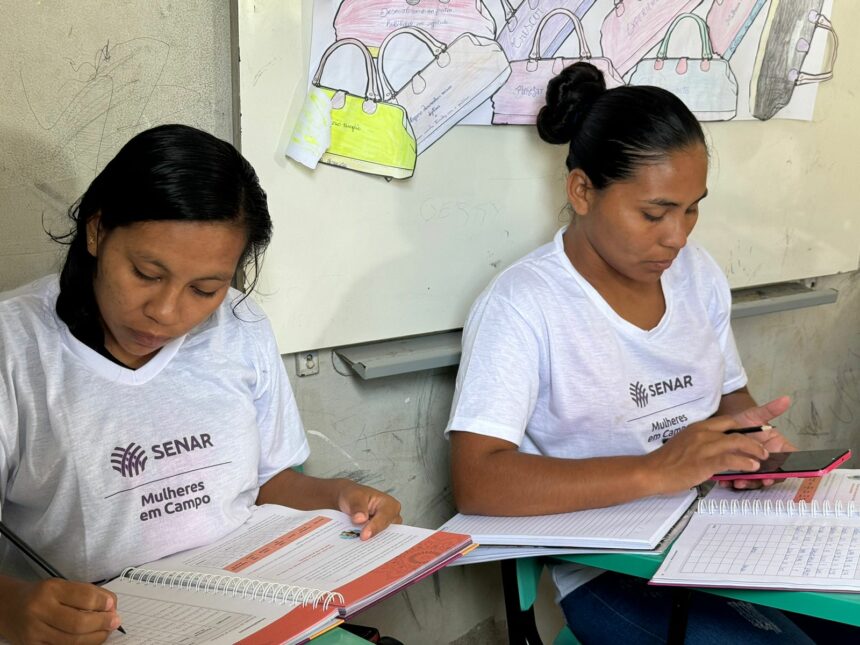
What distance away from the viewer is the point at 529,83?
1.78 meters

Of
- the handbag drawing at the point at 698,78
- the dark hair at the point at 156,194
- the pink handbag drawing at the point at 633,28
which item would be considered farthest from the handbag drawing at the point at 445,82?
the dark hair at the point at 156,194

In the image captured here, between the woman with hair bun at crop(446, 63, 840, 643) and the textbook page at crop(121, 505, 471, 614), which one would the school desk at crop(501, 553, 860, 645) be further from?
the textbook page at crop(121, 505, 471, 614)

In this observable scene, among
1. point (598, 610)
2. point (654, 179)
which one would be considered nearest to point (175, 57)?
point (654, 179)

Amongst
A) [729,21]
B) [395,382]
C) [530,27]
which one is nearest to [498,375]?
[395,382]

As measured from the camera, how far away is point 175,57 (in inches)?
56.6

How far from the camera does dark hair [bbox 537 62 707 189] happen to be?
1.51 m

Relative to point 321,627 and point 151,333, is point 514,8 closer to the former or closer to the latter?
point 151,333

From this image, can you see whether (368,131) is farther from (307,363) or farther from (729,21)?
(729,21)

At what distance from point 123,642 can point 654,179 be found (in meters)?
1.05

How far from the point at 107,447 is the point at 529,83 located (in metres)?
1.05

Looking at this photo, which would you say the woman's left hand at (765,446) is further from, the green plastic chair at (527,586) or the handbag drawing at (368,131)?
the handbag drawing at (368,131)

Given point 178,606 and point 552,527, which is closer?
point 178,606

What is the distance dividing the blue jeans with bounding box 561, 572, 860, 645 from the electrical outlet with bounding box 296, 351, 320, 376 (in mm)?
586

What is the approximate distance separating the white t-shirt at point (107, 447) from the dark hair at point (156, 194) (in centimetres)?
4
